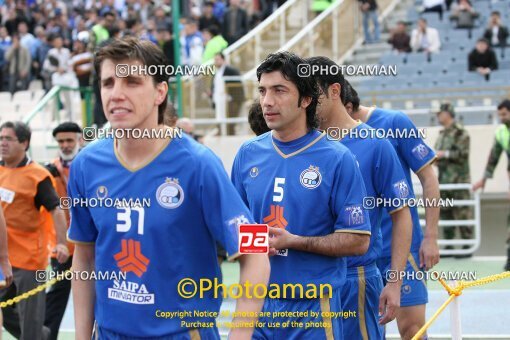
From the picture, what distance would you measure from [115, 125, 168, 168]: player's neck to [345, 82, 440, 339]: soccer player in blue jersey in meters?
2.90

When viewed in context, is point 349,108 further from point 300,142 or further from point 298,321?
point 298,321

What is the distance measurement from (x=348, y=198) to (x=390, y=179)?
3.23ft

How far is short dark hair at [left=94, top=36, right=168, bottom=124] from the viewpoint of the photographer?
4.11m

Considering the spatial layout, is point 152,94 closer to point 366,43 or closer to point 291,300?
point 291,300

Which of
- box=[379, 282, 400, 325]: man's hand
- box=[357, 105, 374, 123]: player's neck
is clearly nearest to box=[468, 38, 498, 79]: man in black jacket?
box=[357, 105, 374, 123]: player's neck

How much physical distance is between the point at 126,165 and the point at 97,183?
0.15m

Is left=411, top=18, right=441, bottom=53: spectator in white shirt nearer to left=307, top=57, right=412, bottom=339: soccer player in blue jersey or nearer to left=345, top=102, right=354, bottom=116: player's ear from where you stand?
left=345, top=102, right=354, bottom=116: player's ear

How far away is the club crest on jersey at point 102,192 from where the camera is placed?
13.8 ft

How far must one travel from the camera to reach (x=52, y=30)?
25672 mm

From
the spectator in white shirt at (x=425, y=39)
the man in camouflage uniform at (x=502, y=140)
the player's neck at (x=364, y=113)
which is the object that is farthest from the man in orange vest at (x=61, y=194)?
the spectator in white shirt at (x=425, y=39)

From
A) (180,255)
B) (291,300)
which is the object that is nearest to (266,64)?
(291,300)

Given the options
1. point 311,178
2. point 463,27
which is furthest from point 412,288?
point 463,27

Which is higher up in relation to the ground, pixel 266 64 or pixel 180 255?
pixel 266 64

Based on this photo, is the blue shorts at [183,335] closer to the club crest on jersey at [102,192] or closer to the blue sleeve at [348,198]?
the club crest on jersey at [102,192]
